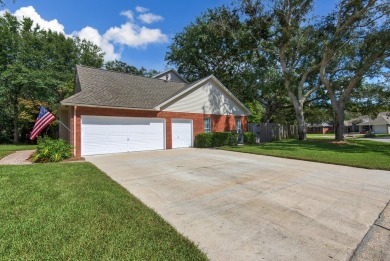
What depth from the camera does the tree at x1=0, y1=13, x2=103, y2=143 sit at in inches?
811

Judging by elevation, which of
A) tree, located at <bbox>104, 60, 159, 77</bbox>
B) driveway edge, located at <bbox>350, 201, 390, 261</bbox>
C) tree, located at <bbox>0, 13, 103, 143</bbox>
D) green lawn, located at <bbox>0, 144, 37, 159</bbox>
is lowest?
driveway edge, located at <bbox>350, 201, 390, 261</bbox>

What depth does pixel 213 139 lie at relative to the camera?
603 inches

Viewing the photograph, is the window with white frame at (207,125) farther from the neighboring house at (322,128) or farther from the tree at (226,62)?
the neighboring house at (322,128)

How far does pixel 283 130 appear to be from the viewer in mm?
23234

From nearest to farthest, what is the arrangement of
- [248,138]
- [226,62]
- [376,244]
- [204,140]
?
[376,244]
[204,140]
[248,138]
[226,62]

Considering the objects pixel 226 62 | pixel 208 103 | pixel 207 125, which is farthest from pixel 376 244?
pixel 226 62

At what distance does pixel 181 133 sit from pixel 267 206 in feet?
38.0

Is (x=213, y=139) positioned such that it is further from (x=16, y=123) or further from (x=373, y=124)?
(x=373, y=124)

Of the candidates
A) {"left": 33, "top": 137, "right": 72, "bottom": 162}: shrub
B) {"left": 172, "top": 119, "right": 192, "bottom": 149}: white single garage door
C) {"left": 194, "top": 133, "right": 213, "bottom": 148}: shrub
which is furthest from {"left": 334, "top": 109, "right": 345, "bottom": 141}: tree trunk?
{"left": 33, "top": 137, "right": 72, "bottom": 162}: shrub

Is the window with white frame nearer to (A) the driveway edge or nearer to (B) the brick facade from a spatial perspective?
(B) the brick facade

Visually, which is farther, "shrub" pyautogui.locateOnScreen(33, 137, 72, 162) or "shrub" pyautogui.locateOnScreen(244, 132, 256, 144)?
"shrub" pyautogui.locateOnScreen(244, 132, 256, 144)

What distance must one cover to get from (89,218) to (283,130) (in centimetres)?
2300

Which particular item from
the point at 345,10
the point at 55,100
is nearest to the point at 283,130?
the point at 345,10

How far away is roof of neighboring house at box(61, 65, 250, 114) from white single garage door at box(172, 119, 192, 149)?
1.91 m
